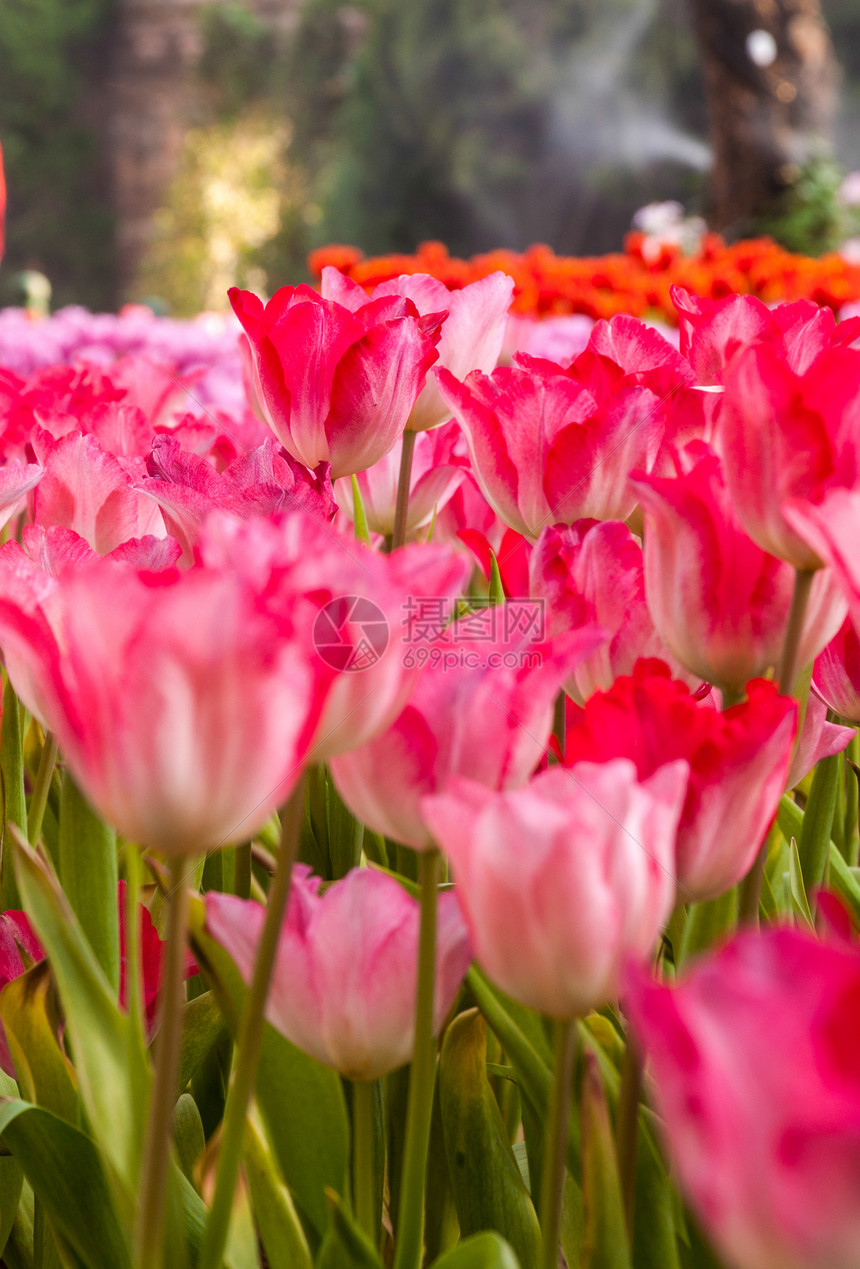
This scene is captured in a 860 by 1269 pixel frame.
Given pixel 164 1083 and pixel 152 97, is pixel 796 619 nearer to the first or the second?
pixel 164 1083

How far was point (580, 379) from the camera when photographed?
1.31 feet

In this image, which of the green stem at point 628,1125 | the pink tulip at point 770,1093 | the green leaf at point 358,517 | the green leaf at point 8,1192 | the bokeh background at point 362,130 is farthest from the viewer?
the bokeh background at point 362,130

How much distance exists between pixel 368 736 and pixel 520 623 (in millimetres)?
83

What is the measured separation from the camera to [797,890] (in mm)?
363

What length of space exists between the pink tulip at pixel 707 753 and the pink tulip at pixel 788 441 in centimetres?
4

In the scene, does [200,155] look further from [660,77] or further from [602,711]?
[602,711]

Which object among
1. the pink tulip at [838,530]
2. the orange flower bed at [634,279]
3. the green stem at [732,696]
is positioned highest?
the orange flower bed at [634,279]

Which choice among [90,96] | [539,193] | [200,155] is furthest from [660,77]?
[90,96]

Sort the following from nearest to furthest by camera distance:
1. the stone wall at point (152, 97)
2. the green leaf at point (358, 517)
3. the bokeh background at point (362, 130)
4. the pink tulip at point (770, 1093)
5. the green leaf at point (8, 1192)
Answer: the pink tulip at point (770, 1093) → the green leaf at point (8, 1192) → the green leaf at point (358, 517) → the bokeh background at point (362, 130) → the stone wall at point (152, 97)

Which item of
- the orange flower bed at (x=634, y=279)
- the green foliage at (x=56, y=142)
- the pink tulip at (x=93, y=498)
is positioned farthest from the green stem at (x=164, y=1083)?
the green foliage at (x=56, y=142)

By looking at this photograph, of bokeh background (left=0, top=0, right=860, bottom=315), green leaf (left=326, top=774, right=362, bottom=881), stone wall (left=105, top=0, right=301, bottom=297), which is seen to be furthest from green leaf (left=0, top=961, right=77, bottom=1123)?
stone wall (left=105, top=0, right=301, bottom=297)

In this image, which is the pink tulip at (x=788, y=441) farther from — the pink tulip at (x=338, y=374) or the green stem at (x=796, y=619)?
the pink tulip at (x=338, y=374)

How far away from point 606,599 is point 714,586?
55mm

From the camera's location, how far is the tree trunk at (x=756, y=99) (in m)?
5.00
